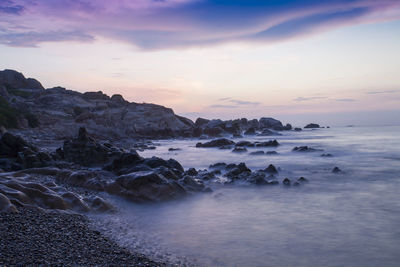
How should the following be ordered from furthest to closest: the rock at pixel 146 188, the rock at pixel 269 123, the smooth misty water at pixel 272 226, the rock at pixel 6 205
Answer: the rock at pixel 269 123 < the rock at pixel 146 188 < the rock at pixel 6 205 < the smooth misty water at pixel 272 226

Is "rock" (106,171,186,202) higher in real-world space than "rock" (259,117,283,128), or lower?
lower

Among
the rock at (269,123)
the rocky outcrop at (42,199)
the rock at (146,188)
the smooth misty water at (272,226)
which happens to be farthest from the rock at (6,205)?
the rock at (269,123)

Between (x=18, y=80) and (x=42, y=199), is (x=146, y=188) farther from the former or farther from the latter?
(x=18, y=80)

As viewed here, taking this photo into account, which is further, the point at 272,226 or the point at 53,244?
the point at 272,226

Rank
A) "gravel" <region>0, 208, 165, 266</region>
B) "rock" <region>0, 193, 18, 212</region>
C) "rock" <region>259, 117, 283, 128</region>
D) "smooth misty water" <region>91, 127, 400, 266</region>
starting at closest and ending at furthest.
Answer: "gravel" <region>0, 208, 165, 266</region>, "smooth misty water" <region>91, 127, 400, 266</region>, "rock" <region>0, 193, 18, 212</region>, "rock" <region>259, 117, 283, 128</region>

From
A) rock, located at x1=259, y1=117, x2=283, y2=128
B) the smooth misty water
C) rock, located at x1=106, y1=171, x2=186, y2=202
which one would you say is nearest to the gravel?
the smooth misty water

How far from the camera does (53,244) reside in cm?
671

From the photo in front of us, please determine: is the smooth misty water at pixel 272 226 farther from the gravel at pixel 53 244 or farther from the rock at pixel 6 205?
the rock at pixel 6 205

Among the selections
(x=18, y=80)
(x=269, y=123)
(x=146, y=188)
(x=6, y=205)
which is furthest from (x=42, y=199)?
(x=18, y=80)

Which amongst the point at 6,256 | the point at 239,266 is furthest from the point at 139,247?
the point at 6,256

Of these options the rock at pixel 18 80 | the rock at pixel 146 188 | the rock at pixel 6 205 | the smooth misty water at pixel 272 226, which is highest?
the rock at pixel 18 80

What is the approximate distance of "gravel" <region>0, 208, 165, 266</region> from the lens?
5844mm

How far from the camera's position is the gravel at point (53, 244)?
584 cm

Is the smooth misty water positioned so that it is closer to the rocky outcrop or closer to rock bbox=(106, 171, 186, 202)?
rock bbox=(106, 171, 186, 202)
